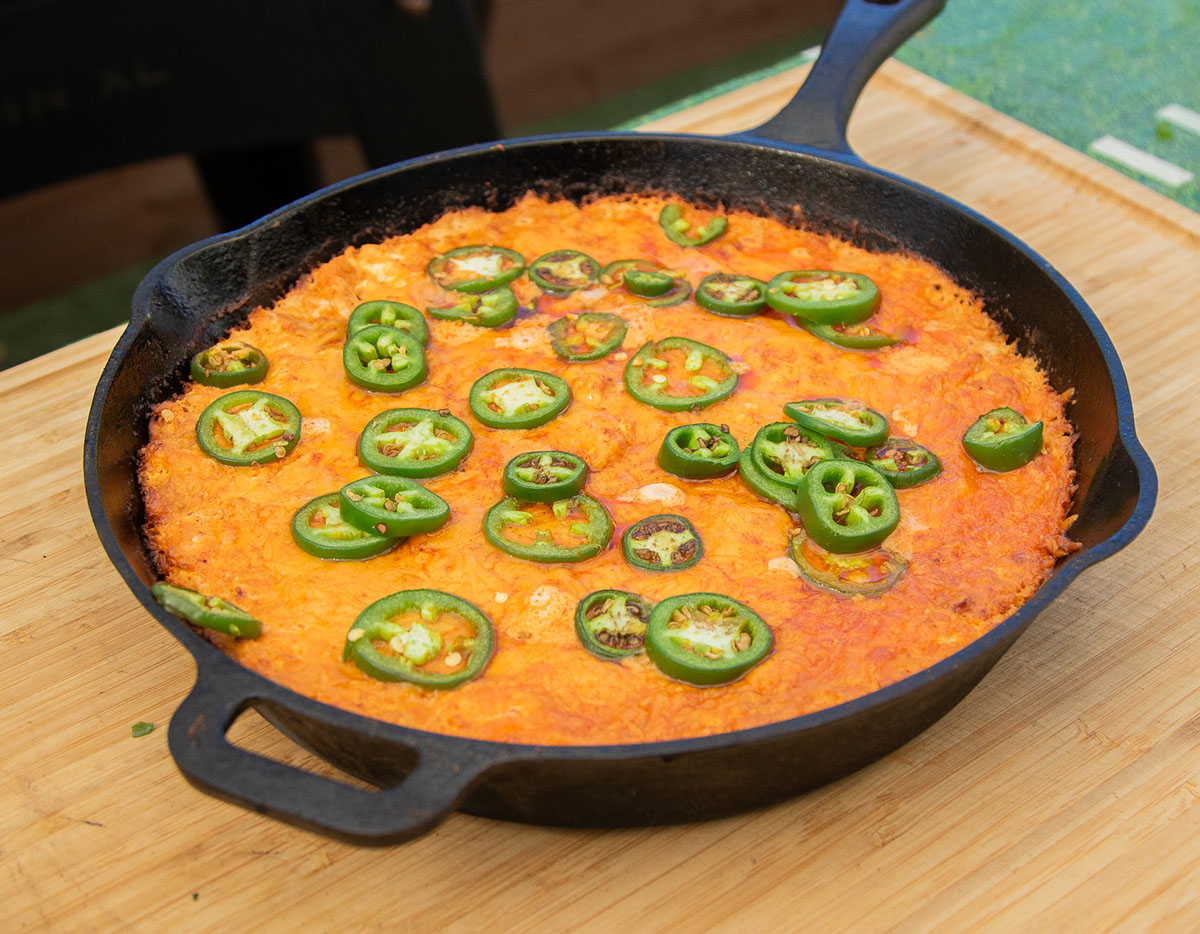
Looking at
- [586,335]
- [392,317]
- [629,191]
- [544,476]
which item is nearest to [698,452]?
[544,476]

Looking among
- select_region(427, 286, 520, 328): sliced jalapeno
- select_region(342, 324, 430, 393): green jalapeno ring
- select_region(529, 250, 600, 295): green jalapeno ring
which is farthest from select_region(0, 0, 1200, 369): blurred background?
select_region(342, 324, 430, 393): green jalapeno ring

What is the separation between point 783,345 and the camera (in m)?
3.42

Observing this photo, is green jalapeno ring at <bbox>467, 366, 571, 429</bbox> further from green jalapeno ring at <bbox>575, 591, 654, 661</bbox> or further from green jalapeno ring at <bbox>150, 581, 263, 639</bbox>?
green jalapeno ring at <bbox>150, 581, 263, 639</bbox>

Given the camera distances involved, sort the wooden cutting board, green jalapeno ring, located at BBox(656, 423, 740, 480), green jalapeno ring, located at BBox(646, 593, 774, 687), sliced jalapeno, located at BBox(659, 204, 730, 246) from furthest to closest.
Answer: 1. sliced jalapeno, located at BBox(659, 204, 730, 246)
2. green jalapeno ring, located at BBox(656, 423, 740, 480)
3. green jalapeno ring, located at BBox(646, 593, 774, 687)
4. the wooden cutting board

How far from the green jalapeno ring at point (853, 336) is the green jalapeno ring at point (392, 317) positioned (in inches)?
45.2

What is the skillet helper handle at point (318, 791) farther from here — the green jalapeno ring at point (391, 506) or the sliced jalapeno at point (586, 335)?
the sliced jalapeno at point (586, 335)

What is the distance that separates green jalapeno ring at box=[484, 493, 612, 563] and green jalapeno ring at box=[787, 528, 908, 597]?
47 cm

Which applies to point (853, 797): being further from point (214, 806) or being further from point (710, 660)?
point (214, 806)

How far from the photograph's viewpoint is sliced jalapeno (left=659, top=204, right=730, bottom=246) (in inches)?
150

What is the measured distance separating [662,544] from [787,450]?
46 cm

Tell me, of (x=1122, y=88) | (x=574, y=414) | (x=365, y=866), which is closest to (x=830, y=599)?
(x=574, y=414)

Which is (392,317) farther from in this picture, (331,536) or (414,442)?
(331,536)

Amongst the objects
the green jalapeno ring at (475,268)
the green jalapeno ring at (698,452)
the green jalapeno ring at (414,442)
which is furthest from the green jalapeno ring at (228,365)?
the green jalapeno ring at (698,452)

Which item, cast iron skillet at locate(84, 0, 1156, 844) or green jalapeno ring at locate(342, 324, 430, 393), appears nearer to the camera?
cast iron skillet at locate(84, 0, 1156, 844)
